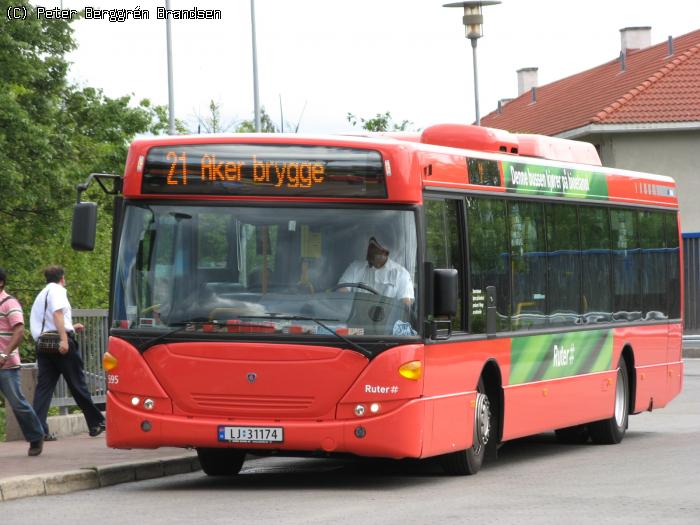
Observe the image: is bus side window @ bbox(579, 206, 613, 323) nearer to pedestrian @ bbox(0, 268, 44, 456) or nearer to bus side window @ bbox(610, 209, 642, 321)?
bus side window @ bbox(610, 209, 642, 321)

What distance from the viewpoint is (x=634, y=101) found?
170 feet

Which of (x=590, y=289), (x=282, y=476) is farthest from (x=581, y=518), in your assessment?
(x=590, y=289)

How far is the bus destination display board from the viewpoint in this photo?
41.6 feet

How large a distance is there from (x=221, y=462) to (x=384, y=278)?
266 cm

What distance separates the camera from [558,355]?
16.0 metres

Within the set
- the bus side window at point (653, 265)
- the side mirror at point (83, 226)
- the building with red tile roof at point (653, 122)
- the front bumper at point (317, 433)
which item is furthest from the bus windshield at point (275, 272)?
the building with red tile roof at point (653, 122)

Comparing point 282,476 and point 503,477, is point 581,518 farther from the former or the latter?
point 282,476

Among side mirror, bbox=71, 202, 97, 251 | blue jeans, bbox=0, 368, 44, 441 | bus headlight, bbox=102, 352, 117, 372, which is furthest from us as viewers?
blue jeans, bbox=0, 368, 44, 441

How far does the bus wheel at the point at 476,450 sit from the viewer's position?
45.2 ft

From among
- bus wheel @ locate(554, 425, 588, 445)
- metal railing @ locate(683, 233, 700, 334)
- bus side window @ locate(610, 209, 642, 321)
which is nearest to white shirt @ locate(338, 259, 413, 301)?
bus side window @ locate(610, 209, 642, 321)

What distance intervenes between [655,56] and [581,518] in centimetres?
4947

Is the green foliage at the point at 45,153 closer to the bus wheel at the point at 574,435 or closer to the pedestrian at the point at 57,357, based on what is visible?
the pedestrian at the point at 57,357

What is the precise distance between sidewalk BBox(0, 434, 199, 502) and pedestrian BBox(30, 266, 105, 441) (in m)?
0.52

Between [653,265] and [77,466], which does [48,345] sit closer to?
[77,466]
